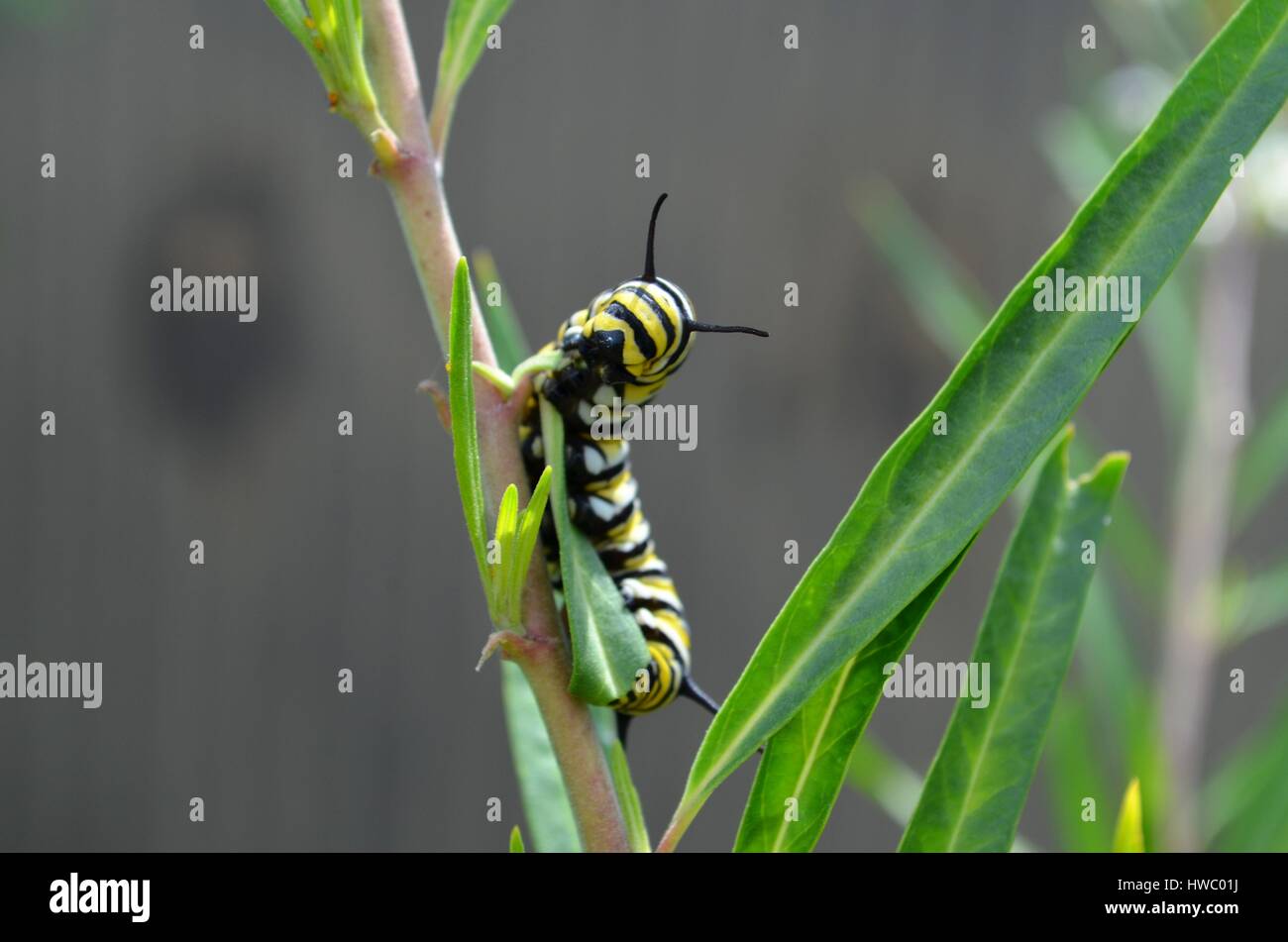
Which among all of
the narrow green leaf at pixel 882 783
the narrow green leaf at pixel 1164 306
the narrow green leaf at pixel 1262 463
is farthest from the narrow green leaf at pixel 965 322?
the narrow green leaf at pixel 882 783

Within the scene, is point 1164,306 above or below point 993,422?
above

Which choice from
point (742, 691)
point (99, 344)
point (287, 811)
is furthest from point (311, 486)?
point (742, 691)

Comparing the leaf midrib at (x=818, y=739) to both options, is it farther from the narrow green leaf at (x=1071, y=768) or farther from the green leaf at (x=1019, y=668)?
the narrow green leaf at (x=1071, y=768)

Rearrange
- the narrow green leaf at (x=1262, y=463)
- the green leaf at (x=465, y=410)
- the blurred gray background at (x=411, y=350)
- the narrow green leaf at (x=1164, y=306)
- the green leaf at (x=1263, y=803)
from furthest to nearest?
the blurred gray background at (x=411, y=350) < the narrow green leaf at (x=1164, y=306) < the narrow green leaf at (x=1262, y=463) < the green leaf at (x=1263, y=803) < the green leaf at (x=465, y=410)

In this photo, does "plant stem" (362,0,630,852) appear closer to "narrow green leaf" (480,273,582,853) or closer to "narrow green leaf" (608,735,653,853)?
"narrow green leaf" (608,735,653,853)

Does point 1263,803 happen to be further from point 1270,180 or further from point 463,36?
point 463,36

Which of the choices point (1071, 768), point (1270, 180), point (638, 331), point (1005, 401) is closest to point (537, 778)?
point (638, 331)
